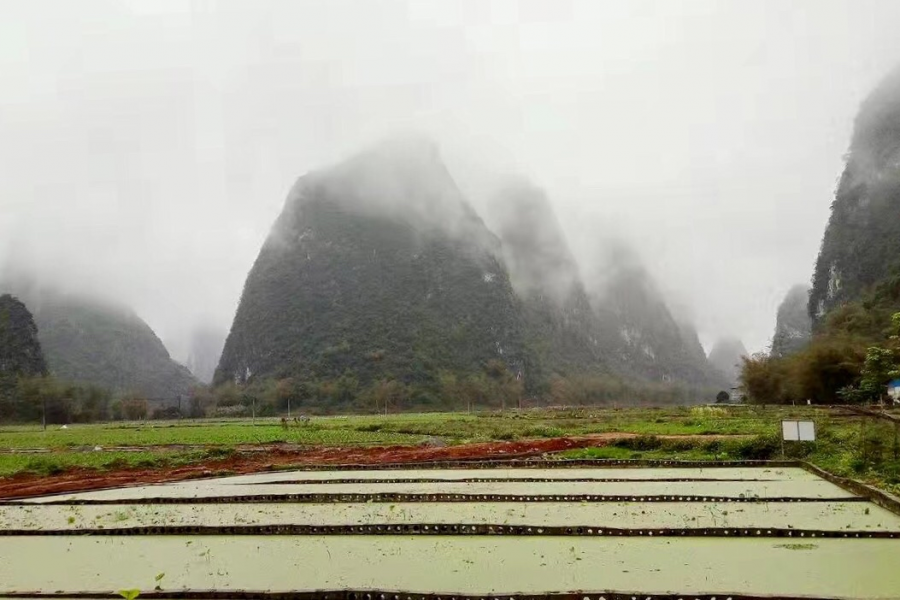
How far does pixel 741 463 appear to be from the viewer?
17.1 m

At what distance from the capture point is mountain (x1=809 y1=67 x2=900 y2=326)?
259 feet

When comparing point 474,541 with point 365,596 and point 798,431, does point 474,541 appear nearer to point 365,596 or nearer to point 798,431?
point 365,596

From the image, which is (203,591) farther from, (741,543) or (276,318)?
(276,318)

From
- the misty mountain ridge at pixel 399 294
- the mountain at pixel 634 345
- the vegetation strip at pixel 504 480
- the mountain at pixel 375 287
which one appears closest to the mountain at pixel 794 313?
the mountain at pixel 634 345

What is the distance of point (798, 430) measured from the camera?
16.8 meters

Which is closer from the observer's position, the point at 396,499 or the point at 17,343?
the point at 396,499

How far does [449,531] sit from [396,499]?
380cm

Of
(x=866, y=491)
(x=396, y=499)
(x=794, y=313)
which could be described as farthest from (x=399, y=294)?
(x=866, y=491)

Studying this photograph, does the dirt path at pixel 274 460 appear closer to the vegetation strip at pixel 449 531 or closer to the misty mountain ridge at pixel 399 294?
the vegetation strip at pixel 449 531

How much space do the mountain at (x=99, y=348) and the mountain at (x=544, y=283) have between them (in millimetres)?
77256

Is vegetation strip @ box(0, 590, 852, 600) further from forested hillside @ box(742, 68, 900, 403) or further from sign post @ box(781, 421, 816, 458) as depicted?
forested hillside @ box(742, 68, 900, 403)

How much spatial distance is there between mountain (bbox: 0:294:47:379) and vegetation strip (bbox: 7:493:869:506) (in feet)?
292

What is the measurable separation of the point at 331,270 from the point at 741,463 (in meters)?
113

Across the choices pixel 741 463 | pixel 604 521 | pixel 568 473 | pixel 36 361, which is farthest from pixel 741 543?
pixel 36 361
